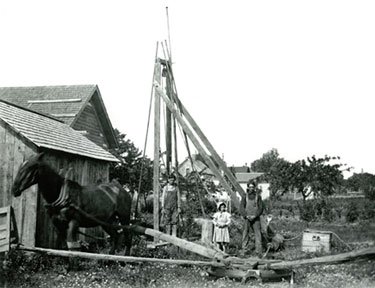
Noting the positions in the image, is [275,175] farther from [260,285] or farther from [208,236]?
[260,285]

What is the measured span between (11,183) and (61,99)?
13526mm

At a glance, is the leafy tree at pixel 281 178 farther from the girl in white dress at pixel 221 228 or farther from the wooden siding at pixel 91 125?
the girl in white dress at pixel 221 228

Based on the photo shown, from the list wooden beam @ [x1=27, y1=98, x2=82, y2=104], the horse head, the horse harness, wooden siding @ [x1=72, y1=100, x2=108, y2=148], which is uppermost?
wooden beam @ [x1=27, y1=98, x2=82, y2=104]

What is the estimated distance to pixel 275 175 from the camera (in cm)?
4134

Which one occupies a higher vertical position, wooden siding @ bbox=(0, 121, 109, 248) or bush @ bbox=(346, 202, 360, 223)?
wooden siding @ bbox=(0, 121, 109, 248)

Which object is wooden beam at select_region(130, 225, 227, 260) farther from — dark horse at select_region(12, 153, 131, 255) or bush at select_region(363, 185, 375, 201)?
bush at select_region(363, 185, 375, 201)

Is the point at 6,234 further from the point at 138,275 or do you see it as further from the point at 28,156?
the point at 28,156

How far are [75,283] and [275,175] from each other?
3479 centimetres

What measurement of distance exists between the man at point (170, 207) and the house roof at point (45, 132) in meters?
2.25

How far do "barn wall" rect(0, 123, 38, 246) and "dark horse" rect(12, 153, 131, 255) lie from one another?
1747mm

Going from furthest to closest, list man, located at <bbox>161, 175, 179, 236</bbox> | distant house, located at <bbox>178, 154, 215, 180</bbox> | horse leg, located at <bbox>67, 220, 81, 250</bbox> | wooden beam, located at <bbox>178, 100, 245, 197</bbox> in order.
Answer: distant house, located at <bbox>178, 154, 215, 180</bbox> → man, located at <bbox>161, 175, 179, 236</bbox> → wooden beam, located at <bbox>178, 100, 245, 197</bbox> → horse leg, located at <bbox>67, 220, 81, 250</bbox>

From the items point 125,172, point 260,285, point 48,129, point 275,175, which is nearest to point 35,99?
point 125,172

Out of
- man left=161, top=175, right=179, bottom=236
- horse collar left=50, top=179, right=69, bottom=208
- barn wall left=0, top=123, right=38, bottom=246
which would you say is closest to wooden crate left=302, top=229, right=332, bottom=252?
man left=161, top=175, right=179, bottom=236

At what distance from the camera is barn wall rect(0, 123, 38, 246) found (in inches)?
419
